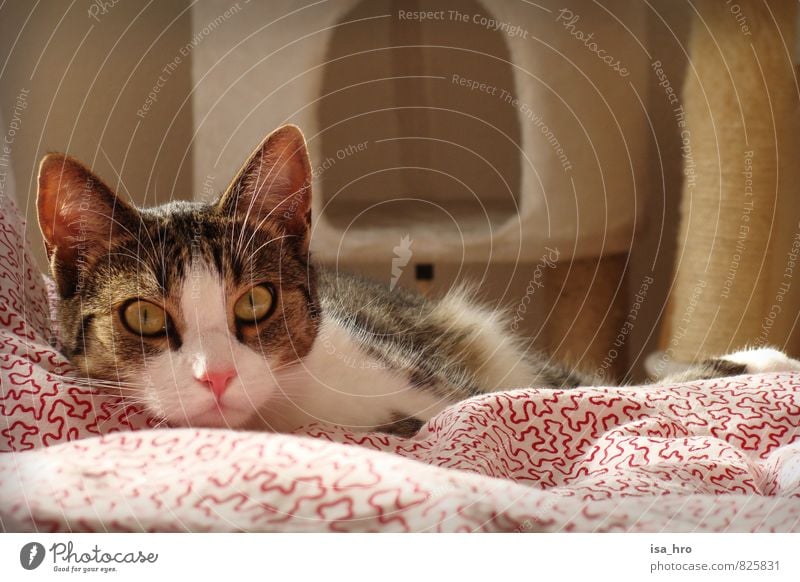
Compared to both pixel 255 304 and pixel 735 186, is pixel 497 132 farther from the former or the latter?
pixel 255 304

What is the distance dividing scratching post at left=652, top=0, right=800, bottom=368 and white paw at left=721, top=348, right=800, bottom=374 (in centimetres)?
1

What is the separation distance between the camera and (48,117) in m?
0.66

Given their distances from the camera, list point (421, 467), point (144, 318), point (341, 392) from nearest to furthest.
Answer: point (421, 467), point (144, 318), point (341, 392)

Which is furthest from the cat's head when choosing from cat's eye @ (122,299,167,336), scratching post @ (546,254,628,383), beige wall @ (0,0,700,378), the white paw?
the white paw

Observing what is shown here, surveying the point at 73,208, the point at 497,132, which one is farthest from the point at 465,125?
the point at 73,208

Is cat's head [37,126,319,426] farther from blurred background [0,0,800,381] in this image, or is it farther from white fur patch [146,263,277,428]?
blurred background [0,0,800,381]

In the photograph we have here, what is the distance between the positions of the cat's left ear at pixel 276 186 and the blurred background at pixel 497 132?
0.17m

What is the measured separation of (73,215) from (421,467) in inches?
13.2

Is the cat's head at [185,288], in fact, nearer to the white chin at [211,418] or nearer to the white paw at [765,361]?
the white chin at [211,418]

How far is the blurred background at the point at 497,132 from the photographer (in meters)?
0.69

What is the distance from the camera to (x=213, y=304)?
1.82ft

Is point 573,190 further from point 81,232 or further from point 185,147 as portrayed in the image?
point 81,232

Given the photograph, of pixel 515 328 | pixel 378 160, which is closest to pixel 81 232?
pixel 378 160

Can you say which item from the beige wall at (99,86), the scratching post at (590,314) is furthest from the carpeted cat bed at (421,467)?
the scratching post at (590,314)
